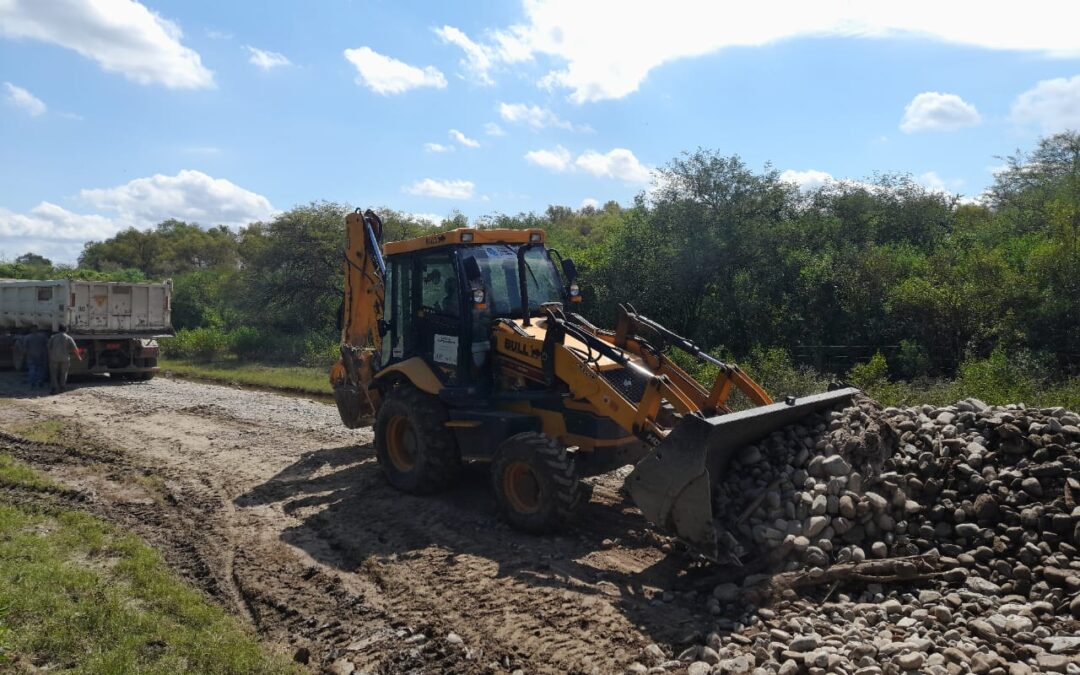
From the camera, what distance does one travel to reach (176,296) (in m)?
33.2

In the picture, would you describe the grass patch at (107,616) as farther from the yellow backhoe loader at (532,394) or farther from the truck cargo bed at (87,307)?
the truck cargo bed at (87,307)

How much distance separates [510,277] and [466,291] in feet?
1.89

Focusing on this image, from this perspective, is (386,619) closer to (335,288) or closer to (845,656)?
(845,656)

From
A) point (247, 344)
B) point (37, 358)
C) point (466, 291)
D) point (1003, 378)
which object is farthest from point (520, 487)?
point (247, 344)

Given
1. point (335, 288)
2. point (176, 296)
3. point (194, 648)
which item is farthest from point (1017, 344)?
point (176, 296)

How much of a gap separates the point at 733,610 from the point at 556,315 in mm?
3382

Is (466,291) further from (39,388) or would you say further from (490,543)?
(39,388)

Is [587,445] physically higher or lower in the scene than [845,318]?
lower

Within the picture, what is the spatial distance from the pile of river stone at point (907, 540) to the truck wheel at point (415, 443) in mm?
3073

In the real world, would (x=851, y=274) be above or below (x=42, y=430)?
above

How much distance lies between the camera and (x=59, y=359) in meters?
16.2

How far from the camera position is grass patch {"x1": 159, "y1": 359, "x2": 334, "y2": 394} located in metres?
17.3

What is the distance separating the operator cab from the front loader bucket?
257 cm

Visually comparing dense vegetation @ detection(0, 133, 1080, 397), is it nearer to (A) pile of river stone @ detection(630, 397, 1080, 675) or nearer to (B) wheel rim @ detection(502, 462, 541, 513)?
(A) pile of river stone @ detection(630, 397, 1080, 675)
